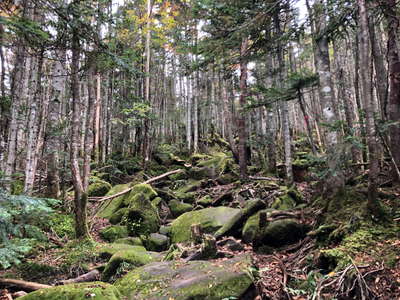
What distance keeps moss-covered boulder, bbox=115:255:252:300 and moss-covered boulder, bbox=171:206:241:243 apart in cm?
274

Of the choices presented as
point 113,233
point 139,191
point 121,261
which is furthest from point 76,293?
point 139,191

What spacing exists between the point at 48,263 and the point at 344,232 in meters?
5.84

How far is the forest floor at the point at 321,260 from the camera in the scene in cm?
335

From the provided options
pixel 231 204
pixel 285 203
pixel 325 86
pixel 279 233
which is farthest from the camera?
pixel 231 204

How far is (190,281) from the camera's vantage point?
378cm

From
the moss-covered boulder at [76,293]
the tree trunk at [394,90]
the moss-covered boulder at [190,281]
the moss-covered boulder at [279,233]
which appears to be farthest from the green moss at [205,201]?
the moss-covered boulder at [76,293]

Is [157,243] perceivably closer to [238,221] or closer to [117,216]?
[238,221]

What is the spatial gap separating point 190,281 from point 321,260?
216 centimetres

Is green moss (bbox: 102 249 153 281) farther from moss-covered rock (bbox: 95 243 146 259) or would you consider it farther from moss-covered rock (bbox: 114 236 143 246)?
moss-covered rock (bbox: 114 236 143 246)

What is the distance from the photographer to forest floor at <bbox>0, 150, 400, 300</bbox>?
3352mm

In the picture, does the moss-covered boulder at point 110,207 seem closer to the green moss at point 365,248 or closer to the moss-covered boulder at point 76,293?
the moss-covered boulder at point 76,293

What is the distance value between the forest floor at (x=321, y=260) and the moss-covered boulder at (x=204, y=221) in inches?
33.4

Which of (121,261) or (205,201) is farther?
(205,201)

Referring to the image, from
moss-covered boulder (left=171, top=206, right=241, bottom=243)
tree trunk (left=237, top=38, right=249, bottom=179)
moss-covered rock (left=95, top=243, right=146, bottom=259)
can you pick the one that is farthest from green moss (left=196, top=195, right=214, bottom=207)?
moss-covered rock (left=95, top=243, right=146, bottom=259)
